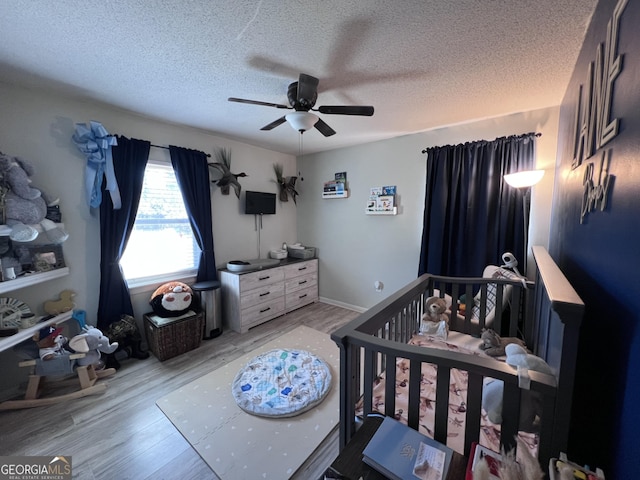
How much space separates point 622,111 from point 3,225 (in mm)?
3100

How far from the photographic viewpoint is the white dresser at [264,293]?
115 inches

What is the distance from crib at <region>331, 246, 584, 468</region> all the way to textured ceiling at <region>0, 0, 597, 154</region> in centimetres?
123

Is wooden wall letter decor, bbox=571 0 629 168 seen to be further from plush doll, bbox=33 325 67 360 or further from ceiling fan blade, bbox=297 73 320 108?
plush doll, bbox=33 325 67 360

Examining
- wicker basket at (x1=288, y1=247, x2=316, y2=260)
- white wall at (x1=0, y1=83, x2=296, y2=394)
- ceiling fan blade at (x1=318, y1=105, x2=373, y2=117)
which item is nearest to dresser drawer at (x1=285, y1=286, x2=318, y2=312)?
wicker basket at (x1=288, y1=247, x2=316, y2=260)

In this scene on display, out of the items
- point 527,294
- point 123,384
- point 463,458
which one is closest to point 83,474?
point 123,384

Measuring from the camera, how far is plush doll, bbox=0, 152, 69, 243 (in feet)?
5.57

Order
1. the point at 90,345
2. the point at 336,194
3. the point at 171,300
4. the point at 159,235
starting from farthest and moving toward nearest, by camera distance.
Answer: the point at 336,194 < the point at 159,235 < the point at 171,300 < the point at 90,345

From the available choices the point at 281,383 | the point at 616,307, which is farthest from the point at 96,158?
the point at 616,307

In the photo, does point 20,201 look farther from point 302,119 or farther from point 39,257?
point 302,119

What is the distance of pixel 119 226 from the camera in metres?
2.31

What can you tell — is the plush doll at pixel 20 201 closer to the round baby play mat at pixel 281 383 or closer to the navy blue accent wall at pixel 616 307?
the round baby play mat at pixel 281 383

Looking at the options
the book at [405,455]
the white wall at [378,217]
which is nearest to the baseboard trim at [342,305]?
the white wall at [378,217]

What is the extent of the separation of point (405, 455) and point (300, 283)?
9.56 ft

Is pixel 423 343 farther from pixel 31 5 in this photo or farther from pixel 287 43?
pixel 31 5
